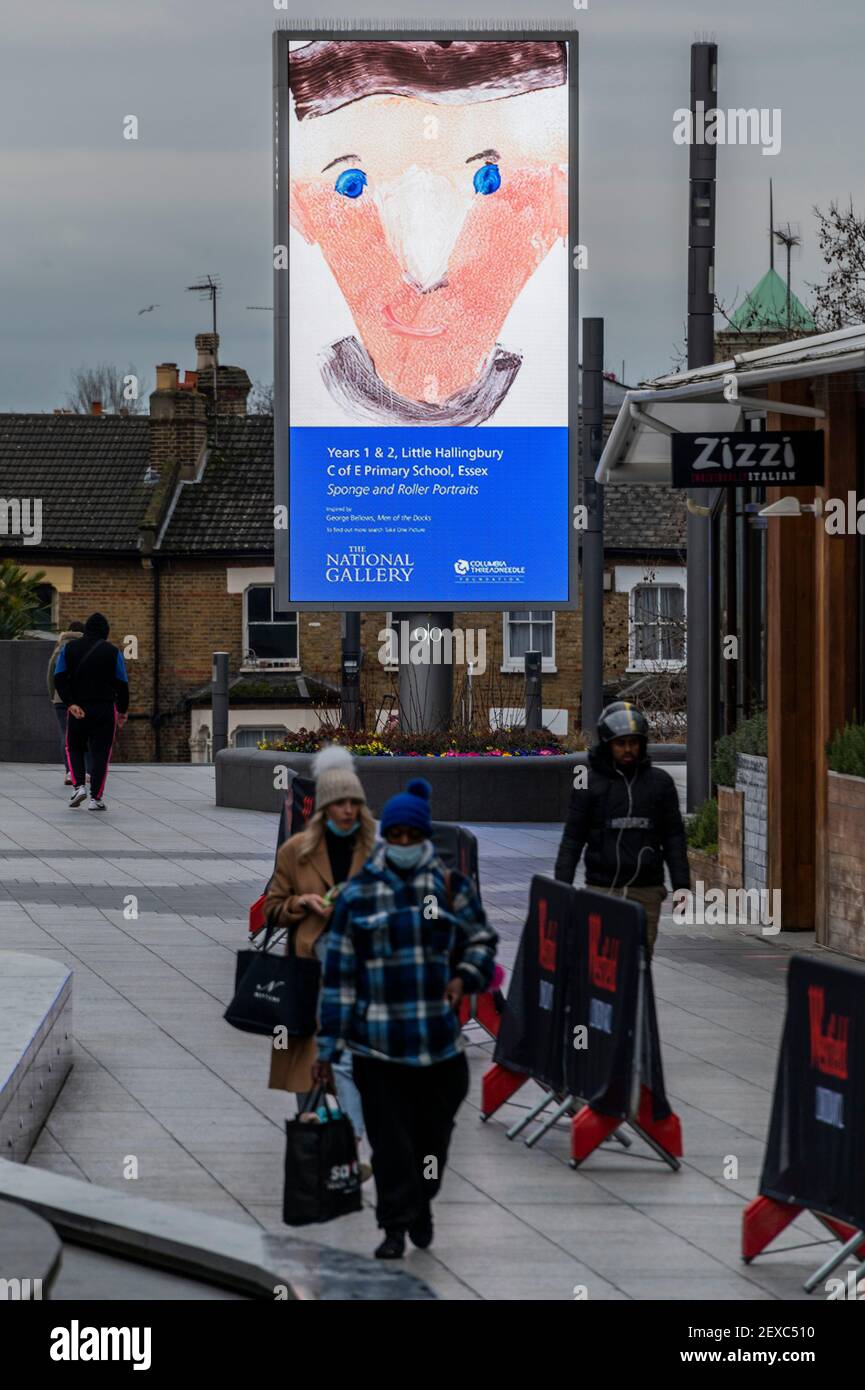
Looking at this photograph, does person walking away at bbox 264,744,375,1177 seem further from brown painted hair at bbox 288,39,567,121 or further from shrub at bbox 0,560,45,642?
shrub at bbox 0,560,45,642

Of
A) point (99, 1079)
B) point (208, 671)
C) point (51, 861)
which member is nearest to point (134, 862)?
point (51, 861)

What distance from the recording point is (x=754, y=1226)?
23.9 ft

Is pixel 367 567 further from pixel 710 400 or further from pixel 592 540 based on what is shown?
pixel 710 400

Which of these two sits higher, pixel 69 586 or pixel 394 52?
pixel 394 52

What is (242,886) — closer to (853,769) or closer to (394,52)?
(853,769)

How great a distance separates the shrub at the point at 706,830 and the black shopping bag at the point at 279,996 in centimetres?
895

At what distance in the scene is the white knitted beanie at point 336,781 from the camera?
8234mm

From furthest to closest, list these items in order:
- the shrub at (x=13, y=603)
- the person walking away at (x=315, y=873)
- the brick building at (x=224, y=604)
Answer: the brick building at (x=224, y=604)
the shrub at (x=13, y=603)
the person walking away at (x=315, y=873)

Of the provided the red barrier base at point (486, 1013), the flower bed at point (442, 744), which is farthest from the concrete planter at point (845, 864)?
the flower bed at point (442, 744)

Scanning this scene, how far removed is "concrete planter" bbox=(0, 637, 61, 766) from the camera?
29.6 meters

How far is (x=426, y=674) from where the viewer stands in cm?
2338

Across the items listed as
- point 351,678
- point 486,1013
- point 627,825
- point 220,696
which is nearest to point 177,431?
point 351,678

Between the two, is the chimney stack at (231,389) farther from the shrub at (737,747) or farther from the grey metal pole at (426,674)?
the shrub at (737,747)
